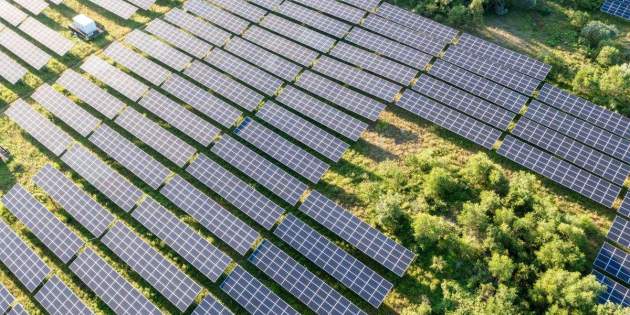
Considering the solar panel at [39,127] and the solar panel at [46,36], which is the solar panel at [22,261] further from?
the solar panel at [46,36]

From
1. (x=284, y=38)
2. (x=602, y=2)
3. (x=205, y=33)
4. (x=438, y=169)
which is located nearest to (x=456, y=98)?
(x=438, y=169)

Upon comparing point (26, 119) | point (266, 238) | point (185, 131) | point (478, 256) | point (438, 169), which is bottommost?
point (26, 119)

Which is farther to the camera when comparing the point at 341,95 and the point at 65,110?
the point at 65,110

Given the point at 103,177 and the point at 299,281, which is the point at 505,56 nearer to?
the point at 299,281

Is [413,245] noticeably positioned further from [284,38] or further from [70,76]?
[70,76]

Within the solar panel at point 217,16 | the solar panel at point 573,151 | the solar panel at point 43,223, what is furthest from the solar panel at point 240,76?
the solar panel at point 573,151

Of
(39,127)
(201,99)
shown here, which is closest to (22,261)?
(39,127)

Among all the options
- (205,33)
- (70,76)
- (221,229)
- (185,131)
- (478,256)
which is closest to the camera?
(478,256)
